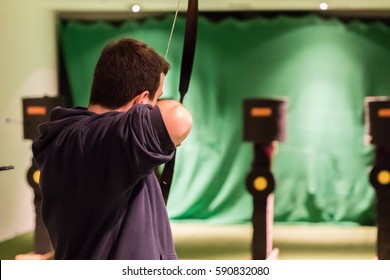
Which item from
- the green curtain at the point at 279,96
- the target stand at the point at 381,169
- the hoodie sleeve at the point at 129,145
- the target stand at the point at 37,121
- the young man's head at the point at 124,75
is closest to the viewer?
the hoodie sleeve at the point at 129,145

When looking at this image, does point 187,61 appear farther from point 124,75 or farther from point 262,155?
point 262,155

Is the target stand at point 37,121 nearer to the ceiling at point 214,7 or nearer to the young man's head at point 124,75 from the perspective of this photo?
the ceiling at point 214,7

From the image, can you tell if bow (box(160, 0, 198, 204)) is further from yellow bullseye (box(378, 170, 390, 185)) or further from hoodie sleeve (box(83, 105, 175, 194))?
yellow bullseye (box(378, 170, 390, 185))

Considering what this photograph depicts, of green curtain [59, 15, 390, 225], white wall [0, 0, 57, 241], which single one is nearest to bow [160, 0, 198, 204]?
white wall [0, 0, 57, 241]

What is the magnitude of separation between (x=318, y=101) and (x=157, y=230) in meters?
2.45

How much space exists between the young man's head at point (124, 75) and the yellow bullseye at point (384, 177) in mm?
1536

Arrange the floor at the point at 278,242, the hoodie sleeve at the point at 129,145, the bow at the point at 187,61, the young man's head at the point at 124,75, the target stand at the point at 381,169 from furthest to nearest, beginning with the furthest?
the floor at the point at 278,242, the target stand at the point at 381,169, the bow at the point at 187,61, the young man's head at the point at 124,75, the hoodie sleeve at the point at 129,145

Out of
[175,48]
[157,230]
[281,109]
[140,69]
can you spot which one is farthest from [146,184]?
[175,48]

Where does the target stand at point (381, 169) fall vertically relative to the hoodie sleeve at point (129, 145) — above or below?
below

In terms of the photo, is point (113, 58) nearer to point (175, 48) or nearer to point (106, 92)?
point (106, 92)

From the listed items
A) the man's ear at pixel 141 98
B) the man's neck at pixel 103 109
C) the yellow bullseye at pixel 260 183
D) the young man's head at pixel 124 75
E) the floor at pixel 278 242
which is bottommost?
the floor at pixel 278 242

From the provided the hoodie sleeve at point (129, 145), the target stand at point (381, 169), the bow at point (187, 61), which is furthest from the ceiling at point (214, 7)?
the hoodie sleeve at point (129, 145)

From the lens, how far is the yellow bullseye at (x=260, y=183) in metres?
2.15
